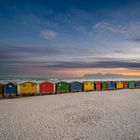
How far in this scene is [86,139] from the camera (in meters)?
9.93

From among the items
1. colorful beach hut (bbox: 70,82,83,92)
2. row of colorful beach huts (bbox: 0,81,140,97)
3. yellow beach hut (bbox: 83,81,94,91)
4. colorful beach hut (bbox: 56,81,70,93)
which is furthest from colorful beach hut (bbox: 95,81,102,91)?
colorful beach hut (bbox: 56,81,70,93)

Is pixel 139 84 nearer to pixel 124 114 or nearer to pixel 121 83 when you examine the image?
pixel 121 83

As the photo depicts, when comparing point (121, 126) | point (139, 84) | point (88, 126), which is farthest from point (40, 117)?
point (139, 84)

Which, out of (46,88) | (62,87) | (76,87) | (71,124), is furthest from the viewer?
(76,87)

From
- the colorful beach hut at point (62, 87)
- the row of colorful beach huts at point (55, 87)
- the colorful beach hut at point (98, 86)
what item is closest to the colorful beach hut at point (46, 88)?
the row of colorful beach huts at point (55, 87)

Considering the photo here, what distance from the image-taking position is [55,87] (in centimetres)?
3016

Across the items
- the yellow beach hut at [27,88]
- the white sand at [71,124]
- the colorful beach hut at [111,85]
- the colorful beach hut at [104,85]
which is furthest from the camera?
the colorful beach hut at [111,85]

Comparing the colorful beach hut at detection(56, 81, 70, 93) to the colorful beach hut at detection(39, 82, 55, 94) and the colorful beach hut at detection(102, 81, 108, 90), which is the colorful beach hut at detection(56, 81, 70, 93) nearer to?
the colorful beach hut at detection(39, 82, 55, 94)

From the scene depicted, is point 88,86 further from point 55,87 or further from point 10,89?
point 10,89

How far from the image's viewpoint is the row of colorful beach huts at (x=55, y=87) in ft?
83.9

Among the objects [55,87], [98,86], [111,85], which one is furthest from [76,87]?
[111,85]

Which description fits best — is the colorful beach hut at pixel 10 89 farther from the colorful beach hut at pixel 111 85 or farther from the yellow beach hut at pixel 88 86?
the colorful beach hut at pixel 111 85

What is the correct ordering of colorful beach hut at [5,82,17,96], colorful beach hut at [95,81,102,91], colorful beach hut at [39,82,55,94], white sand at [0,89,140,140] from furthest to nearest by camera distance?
colorful beach hut at [95,81,102,91] < colorful beach hut at [39,82,55,94] < colorful beach hut at [5,82,17,96] < white sand at [0,89,140,140]

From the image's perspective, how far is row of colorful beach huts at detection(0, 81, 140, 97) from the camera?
25.6 metres
